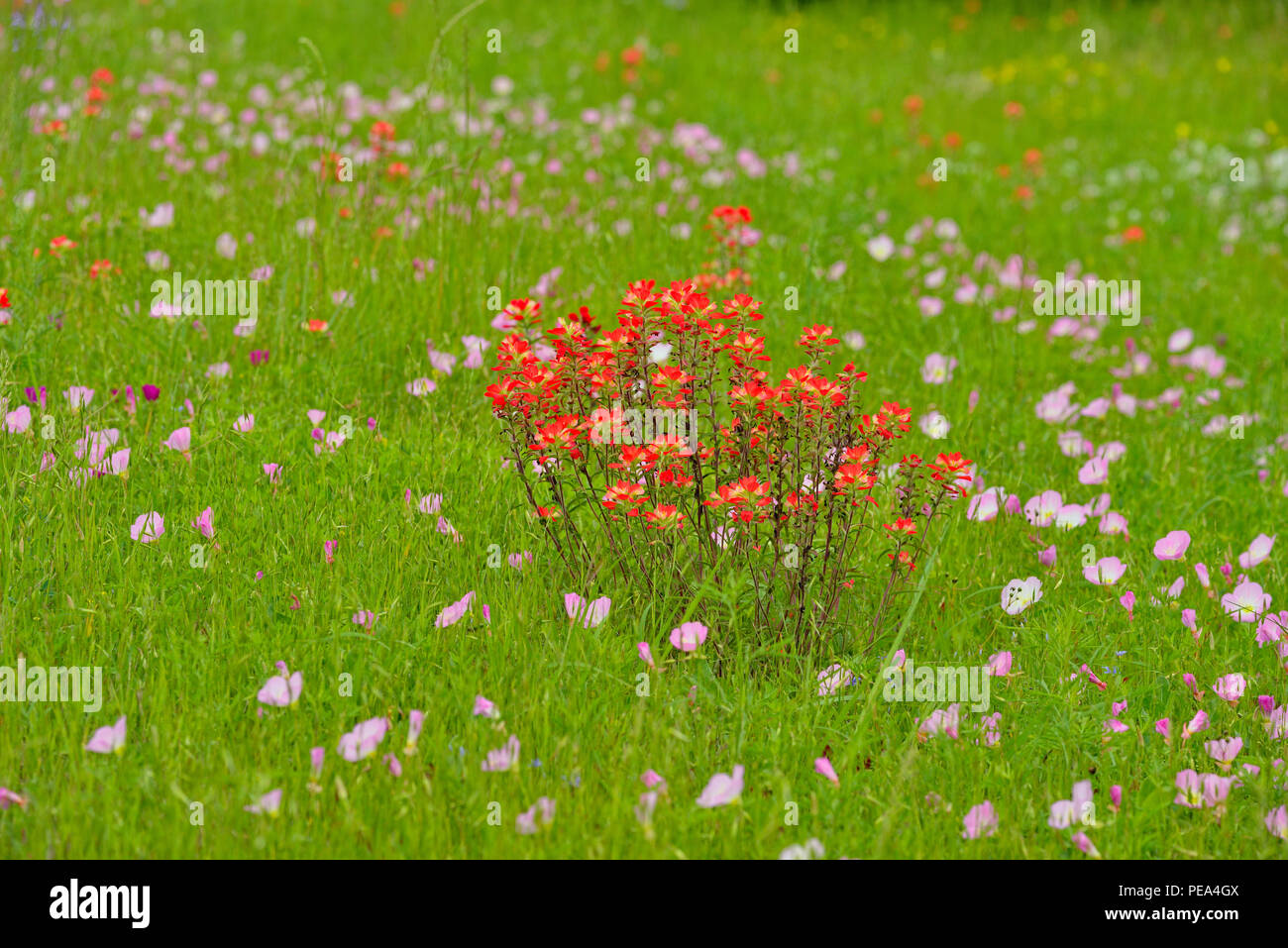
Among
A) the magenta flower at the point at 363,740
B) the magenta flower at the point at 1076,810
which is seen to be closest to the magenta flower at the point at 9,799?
the magenta flower at the point at 363,740

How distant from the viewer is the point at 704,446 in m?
2.91

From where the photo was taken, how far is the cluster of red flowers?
275 cm

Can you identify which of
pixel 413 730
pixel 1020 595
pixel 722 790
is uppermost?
pixel 1020 595

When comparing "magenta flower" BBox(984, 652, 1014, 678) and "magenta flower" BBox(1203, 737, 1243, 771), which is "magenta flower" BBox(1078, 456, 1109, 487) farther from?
"magenta flower" BBox(1203, 737, 1243, 771)

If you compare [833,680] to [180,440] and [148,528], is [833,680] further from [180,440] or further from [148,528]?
[180,440]

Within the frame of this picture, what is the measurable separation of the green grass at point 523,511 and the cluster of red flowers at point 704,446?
159 millimetres

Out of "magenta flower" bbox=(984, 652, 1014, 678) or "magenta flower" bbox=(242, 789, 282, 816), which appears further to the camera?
"magenta flower" bbox=(984, 652, 1014, 678)

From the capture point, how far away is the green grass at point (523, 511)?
2377mm

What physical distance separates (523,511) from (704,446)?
618 mm

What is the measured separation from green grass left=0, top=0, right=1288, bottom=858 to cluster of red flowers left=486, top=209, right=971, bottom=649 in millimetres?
159

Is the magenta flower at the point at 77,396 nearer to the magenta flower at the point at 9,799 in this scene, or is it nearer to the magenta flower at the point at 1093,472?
the magenta flower at the point at 9,799

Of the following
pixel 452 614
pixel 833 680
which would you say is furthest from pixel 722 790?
pixel 452 614

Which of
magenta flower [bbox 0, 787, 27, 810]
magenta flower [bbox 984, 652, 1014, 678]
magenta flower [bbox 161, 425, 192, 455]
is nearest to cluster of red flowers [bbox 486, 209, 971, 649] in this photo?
magenta flower [bbox 984, 652, 1014, 678]
